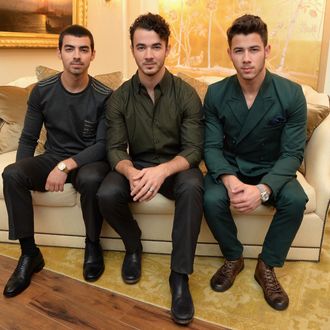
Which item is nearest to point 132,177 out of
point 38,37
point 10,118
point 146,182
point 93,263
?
point 146,182

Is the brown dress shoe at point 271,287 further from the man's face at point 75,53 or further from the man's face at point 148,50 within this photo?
the man's face at point 75,53

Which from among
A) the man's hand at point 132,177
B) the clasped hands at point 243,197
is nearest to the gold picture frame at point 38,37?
the man's hand at point 132,177

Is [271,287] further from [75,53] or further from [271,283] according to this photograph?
[75,53]

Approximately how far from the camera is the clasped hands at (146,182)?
5.60 ft

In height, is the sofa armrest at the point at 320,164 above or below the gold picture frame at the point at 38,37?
below

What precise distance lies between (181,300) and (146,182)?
1.78ft

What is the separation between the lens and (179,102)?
1921 mm

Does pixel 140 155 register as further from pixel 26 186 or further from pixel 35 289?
pixel 35 289

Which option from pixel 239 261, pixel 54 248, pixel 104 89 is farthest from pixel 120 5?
pixel 239 261

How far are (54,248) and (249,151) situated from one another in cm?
123

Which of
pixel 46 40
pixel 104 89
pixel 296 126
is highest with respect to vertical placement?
pixel 46 40

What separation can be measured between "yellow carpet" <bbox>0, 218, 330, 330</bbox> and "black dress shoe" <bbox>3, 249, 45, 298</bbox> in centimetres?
11

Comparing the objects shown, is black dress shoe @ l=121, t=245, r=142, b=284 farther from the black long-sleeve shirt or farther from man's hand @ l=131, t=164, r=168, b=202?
the black long-sleeve shirt

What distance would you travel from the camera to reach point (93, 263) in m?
1.88
